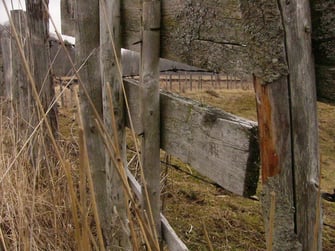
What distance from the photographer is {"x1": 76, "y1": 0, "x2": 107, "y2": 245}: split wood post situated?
97.4 inches

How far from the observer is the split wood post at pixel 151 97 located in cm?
179

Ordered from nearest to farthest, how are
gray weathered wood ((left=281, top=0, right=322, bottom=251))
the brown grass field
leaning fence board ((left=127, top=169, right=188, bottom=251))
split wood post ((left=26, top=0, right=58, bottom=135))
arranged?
1. gray weathered wood ((left=281, top=0, right=322, bottom=251))
2. leaning fence board ((left=127, top=169, right=188, bottom=251))
3. the brown grass field
4. split wood post ((left=26, top=0, right=58, bottom=135))

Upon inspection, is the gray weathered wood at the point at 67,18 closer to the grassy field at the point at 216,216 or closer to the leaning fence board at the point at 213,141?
the grassy field at the point at 216,216

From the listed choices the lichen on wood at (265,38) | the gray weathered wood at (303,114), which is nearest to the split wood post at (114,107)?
the lichen on wood at (265,38)

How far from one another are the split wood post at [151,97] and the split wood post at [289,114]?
0.74 meters

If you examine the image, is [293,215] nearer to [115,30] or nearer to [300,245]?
[300,245]

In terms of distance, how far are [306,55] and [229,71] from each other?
306 mm

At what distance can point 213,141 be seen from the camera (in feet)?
4.75

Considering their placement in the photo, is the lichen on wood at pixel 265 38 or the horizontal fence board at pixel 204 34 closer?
the lichen on wood at pixel 265 38

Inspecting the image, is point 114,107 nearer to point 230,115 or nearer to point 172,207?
point 230,115

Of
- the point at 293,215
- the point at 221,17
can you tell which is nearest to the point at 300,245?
the point at 293,215

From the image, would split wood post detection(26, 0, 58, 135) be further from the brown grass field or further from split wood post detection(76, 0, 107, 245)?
split wood post detection(76, 0, 107, 245)

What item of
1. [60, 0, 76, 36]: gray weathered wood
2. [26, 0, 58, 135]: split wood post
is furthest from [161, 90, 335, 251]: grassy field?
[26, 0, 58, 135]: split wood post

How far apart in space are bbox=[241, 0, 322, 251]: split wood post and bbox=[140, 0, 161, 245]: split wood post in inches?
29.0
